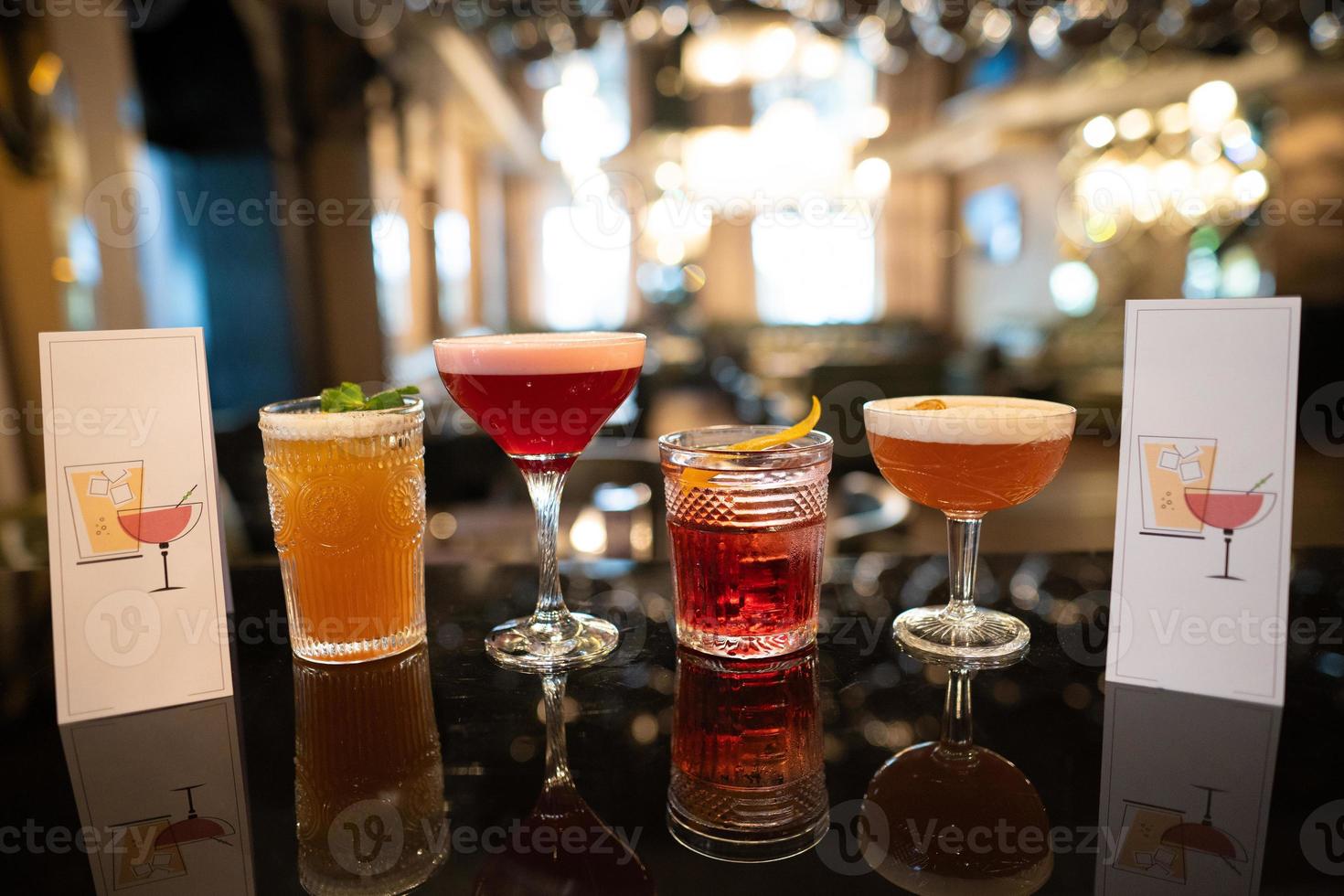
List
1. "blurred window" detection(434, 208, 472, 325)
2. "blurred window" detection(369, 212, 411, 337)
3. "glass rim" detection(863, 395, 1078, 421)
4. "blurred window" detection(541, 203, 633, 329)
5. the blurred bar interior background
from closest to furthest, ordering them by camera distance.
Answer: "glass rim" detection(863, 395, 1078, 421), the blurred bar interior background, "blurred window" detection(369, 212, 411, 337), "blurred window" detection(434, 208, 472, 325), "blurred window" detection(541, 203, 633, 329)

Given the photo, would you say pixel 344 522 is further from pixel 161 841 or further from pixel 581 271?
pixel 581 271

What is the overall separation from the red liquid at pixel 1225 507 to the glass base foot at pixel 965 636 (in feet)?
0.67

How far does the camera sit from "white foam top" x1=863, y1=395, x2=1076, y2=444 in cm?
81

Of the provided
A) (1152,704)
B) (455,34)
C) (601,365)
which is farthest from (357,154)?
(1152,704)

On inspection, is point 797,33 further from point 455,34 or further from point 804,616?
point 804,616

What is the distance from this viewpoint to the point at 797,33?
5684 millimetres

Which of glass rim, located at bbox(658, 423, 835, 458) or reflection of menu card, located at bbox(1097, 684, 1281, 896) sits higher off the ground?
glass rim, located at bbox(658, 423, 835, 458)

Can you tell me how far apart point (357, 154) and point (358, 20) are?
89cm

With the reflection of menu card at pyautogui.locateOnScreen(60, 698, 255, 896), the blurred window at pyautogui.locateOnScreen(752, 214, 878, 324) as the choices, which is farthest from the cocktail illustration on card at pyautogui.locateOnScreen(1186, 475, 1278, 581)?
the blurred window at pyautogui.locateOnScreen(752, 214, 878, 324)

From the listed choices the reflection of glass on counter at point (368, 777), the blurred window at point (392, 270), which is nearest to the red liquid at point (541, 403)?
the reflection of glass on counter at point (368, 777)

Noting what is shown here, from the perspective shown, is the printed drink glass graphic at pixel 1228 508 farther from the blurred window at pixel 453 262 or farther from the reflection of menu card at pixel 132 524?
the blurred window at pixel 453 262

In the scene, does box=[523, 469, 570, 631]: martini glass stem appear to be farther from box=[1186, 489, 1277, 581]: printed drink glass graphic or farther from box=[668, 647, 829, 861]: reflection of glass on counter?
box=[1186, 489, 1277, 581]: printed drink glass graphic

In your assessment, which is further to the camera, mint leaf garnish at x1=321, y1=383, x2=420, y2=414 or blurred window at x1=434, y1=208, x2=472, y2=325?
blurred window at x1=434, y1=208, x2=472, y2=325

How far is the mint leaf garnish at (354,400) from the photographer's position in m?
0.84
